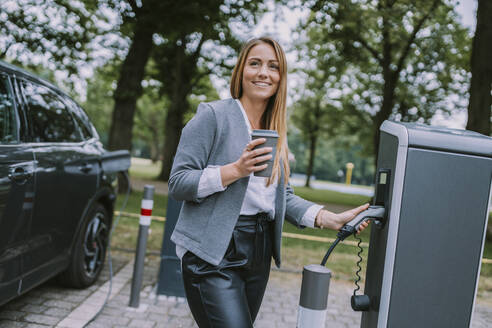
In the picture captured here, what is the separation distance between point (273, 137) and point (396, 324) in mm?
850

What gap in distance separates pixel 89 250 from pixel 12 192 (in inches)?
58.5

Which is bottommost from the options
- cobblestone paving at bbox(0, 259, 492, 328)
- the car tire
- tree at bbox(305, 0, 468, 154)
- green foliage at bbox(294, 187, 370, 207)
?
green foliage at bbox(294, 187, 370, 207)

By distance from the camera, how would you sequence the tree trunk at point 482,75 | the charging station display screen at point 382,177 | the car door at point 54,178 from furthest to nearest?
the tree trunk at point 482,75, the car door at point 54,178, the charging station display screen at point 382,177

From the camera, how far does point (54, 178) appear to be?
3236mm

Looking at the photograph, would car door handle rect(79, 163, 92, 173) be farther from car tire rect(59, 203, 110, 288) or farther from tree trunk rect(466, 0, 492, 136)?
tree trunk rect(466, 0, 492, 136)

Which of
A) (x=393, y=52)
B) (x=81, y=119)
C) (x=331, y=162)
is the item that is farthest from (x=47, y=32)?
(x=331, y=162)

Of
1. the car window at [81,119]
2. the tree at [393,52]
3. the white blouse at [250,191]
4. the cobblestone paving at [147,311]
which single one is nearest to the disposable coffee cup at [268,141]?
the white blouse at [250,191]

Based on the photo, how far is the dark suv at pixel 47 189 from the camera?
2746 mm

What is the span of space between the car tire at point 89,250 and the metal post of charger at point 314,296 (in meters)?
2.73

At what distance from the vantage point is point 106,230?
4.35 meters

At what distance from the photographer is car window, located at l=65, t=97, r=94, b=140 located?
13.2 ft

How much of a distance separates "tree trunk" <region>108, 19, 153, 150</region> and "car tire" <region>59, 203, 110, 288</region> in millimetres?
6937

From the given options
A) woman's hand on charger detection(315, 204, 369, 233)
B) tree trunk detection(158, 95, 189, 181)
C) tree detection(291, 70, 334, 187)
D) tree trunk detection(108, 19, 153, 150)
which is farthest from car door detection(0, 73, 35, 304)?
tree detection(291, 70, 334, 187)

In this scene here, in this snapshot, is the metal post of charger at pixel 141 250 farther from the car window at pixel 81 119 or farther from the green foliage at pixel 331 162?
the green foliage at pixel 331 162
